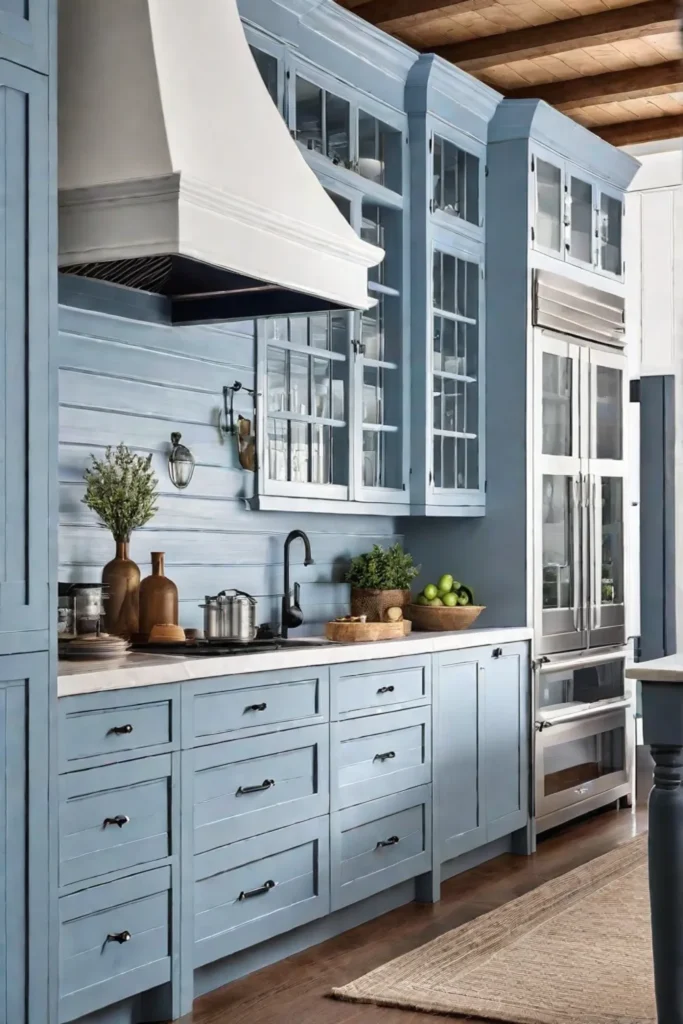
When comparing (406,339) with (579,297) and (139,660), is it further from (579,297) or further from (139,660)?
(139,660)

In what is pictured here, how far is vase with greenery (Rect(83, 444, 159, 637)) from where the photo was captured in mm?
3590

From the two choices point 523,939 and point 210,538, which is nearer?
point 523,939

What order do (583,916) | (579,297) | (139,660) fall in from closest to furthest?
(139,660) → (583,916) → (579,297)

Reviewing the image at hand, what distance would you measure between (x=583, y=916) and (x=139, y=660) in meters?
1.77

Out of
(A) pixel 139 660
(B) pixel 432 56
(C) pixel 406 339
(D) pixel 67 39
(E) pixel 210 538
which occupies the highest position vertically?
(B) pixel 432 56

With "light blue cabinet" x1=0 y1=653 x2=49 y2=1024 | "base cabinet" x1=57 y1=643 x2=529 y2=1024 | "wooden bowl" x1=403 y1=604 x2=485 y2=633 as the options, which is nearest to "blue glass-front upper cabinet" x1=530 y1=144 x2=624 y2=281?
"wooden bowl" x1=403 y1=604 x2=485 y2=633

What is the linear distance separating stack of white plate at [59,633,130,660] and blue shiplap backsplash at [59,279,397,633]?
371 millimetres

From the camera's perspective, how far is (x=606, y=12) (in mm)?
A: 5156

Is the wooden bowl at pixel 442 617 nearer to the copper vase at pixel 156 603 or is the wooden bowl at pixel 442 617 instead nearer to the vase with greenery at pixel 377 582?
the vase with greenery at pixel 377 582

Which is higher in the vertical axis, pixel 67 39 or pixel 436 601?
pixel 67 39

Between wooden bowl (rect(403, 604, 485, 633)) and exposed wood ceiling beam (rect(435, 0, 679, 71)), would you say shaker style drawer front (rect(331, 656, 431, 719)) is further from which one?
exposed wood ceiling beam (rect(435, 0, 679, 71))

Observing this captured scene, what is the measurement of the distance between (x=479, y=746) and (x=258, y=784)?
1421 mm

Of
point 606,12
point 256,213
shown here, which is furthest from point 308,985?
point 606,12

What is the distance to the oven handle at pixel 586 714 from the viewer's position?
520cm
